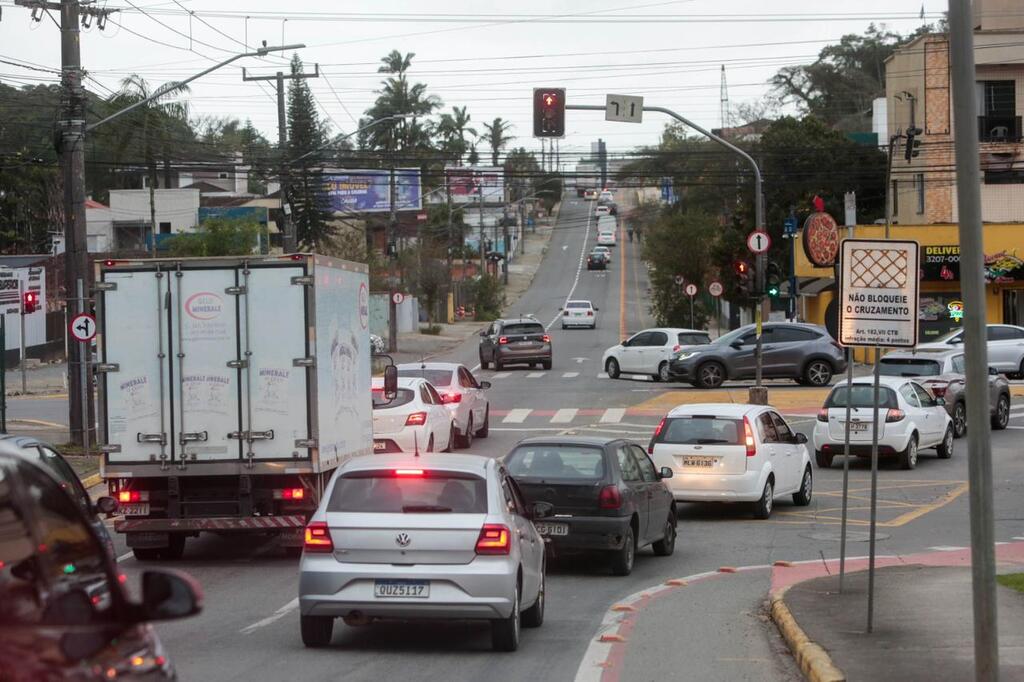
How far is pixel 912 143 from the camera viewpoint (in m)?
52.6

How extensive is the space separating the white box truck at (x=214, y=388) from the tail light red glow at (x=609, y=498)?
10.3ft

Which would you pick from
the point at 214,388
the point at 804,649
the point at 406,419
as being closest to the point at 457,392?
the point at 406,419

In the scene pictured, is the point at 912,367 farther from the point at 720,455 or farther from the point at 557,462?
the point at 557,462

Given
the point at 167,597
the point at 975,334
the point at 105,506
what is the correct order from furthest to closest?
the point at 105,506 < the point at 975,334 < the point at 167,597

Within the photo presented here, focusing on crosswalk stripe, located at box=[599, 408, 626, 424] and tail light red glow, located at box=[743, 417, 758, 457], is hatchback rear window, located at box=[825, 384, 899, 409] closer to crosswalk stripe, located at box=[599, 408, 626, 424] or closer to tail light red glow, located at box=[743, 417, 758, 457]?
tail light red glow, located at box=[743, 417, 758, 457]

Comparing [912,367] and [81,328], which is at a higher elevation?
[81,328]

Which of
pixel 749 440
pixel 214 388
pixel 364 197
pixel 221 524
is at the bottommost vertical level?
pixel 221 524

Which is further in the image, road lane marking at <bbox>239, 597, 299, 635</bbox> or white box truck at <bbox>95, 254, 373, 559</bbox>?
white box truck at <bbox>95, 254, 373, 559</bbox>

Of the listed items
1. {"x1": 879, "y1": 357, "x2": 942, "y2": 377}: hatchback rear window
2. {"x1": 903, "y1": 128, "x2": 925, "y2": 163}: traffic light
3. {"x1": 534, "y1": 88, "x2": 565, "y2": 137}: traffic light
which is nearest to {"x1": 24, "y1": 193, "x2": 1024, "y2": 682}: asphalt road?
{"x1": 879, "y1": 357, "x2": 942, "y2": 377}: hatchback rear window

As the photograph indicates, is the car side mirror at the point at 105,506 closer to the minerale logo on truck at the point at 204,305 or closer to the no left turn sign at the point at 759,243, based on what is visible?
the minerale logo on truck at the point at 204,305

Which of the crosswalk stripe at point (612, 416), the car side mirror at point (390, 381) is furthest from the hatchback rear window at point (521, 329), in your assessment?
the car side mirror at point (390, 381)

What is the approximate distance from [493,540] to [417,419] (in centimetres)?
1378

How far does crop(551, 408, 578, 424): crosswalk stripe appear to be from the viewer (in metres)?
35.3

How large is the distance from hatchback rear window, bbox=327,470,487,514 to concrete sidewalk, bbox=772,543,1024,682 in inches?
110
